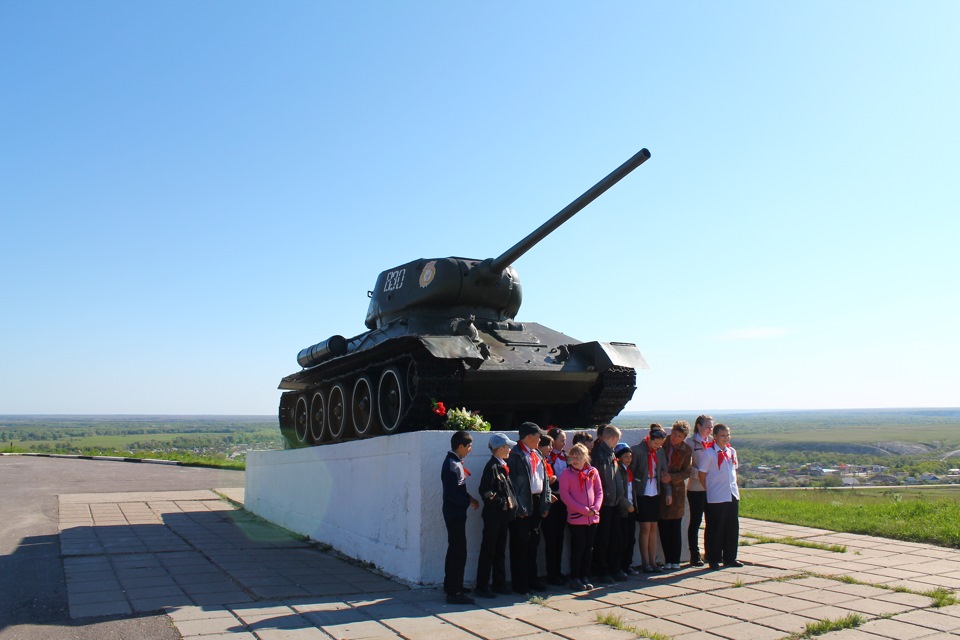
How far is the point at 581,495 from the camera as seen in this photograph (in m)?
7.22

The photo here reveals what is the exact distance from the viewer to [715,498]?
26.7ft

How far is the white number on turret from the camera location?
503 inches

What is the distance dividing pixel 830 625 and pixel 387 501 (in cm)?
415

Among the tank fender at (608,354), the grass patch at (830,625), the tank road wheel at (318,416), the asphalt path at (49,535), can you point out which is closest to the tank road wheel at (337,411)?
the tank road wheel at (318,416)

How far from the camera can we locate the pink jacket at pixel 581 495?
7.20m

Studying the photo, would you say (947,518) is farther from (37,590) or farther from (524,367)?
(37,590)

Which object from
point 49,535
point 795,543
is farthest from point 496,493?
point 49,535

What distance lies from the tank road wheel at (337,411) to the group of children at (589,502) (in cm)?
571

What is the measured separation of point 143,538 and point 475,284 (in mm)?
5575

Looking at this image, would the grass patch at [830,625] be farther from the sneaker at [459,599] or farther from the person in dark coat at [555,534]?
the sneaker at [459,599]

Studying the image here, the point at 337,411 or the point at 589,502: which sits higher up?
the point at 337,411

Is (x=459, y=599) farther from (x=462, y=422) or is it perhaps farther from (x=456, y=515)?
(x=462, y=422)

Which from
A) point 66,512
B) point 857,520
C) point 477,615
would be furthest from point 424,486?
point 66,512

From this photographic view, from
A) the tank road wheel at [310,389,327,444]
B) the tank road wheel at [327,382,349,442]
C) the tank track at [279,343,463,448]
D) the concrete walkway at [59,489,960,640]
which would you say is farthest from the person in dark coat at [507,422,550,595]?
the tank road wheel at [310,389,327,444]
